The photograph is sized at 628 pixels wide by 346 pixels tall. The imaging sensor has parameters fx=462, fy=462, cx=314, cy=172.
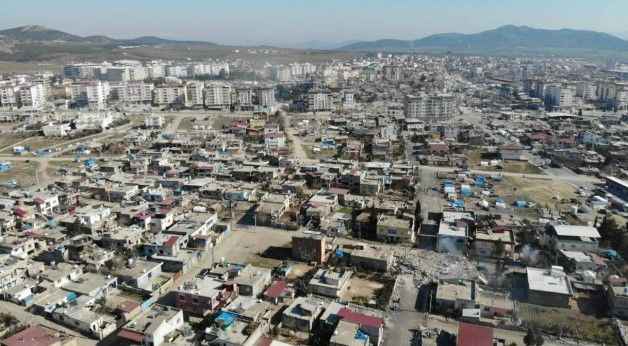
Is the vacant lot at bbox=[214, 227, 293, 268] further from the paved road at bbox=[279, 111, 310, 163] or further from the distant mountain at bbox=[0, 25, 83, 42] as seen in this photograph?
the distant mountain at bbox=[0, 25, 83, 42]

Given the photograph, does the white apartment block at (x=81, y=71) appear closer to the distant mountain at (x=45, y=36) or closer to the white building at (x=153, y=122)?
the white building at (x=153, y=122)

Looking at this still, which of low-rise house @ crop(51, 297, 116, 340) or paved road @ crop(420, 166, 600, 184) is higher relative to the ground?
paved road @ crop(420, 166, 600, 184)

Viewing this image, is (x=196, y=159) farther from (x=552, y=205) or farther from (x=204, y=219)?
(x=552, y=205)

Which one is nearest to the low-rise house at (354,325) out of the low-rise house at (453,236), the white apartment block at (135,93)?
the low-rise house at (453,236)

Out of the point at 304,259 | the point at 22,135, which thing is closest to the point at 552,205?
the point at 304,259

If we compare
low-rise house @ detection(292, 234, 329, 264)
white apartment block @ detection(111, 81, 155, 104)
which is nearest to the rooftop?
low-rise house @ detection(292, 234, 329, 264)

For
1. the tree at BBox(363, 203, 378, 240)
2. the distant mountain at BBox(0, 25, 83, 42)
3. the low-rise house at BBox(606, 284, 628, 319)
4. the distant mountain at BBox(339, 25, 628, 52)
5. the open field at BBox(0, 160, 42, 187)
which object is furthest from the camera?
the distant mountain at BBox(339, 25, 628, 52)
